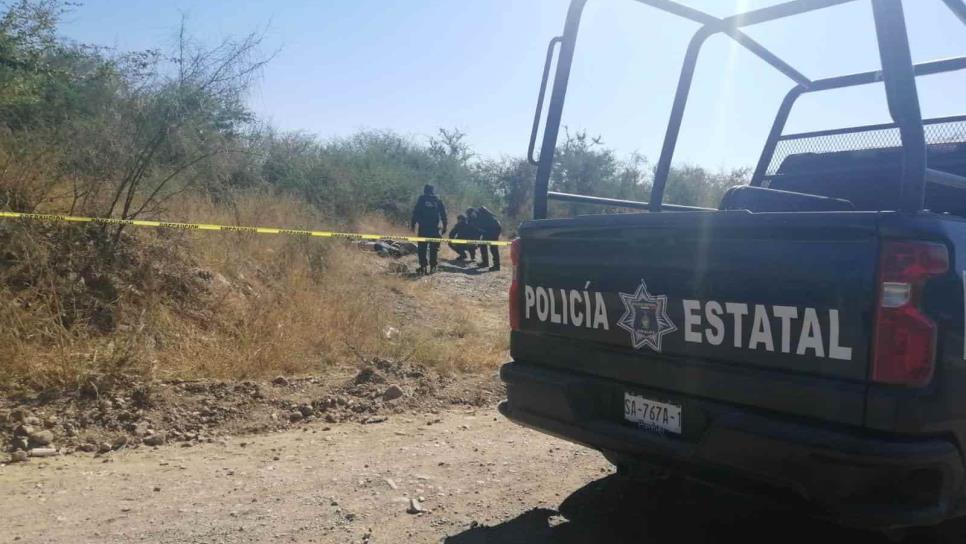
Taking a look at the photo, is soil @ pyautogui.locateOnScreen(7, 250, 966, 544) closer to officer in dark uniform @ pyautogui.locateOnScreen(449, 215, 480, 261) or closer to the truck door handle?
the truck door handle

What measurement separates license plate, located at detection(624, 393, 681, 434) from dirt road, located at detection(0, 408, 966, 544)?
0.71m

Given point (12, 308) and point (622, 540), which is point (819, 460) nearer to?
point (622, 540)

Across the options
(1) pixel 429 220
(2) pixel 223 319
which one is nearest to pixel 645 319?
(2) pixel 223 319

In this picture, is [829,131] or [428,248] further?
[428,248]

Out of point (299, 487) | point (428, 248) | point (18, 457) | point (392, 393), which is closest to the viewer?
point (299, 487)

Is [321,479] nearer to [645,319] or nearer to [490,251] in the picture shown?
[645,319]

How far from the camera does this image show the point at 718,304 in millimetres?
2893

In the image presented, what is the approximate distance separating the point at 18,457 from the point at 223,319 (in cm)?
270

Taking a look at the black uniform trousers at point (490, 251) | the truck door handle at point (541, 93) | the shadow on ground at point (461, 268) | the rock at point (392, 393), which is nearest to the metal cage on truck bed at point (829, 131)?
the truck door handle at point (541, 93)

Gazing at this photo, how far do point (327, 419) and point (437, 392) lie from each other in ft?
3.42

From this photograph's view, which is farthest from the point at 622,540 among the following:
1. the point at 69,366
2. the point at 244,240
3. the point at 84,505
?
the point at 244,240

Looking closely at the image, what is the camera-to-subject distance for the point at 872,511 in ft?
8.02

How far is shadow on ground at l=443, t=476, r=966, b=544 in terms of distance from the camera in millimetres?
3518

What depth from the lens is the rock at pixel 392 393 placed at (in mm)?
5941
